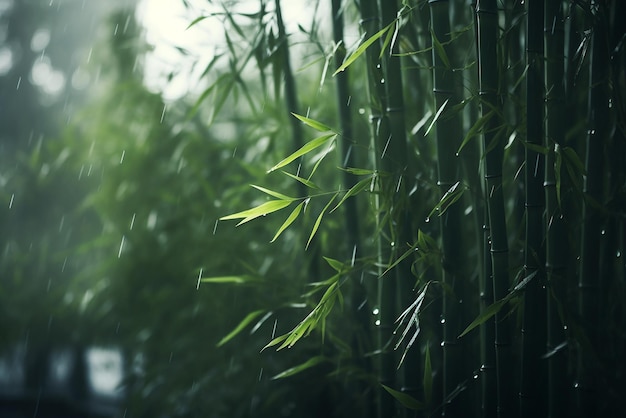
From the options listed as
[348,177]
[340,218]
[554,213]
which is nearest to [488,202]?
[554,213]

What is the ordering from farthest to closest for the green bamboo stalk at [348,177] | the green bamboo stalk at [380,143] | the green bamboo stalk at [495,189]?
1. the green bamboo stalk at [348,177]
2. the green bamboo stalk at [380,143]
3. the green bamboo stalk at [495,189]

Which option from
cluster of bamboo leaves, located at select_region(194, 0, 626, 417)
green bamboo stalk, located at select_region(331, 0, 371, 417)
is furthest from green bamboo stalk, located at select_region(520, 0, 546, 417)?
green bamboo stalk, located at select_region(331, 0, 371, 417)

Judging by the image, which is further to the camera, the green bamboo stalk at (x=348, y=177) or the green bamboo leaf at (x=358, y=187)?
the green bamboo stalk at (x=348, y=177)

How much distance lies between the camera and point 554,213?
36.9 inches

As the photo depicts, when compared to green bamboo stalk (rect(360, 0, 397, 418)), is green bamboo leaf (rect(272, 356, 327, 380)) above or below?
below

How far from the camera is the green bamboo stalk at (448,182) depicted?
926 mm

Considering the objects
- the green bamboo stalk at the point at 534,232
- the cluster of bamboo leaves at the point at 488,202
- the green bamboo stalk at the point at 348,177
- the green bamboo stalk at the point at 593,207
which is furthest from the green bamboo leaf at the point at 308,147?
→ the green bamboo stalk at the point at 593,207

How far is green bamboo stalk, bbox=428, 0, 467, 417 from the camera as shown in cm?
93

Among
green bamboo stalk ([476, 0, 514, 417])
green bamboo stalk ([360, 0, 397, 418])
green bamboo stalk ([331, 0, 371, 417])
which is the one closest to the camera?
green bamboo stalk ([476, 0, 514, 417])

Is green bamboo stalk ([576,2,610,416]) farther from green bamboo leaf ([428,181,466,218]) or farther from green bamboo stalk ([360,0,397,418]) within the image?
green bamboo stalk ([360,0,397,418])

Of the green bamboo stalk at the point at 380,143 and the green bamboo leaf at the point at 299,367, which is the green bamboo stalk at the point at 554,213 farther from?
the green bamboo leaf at the point at 299,367

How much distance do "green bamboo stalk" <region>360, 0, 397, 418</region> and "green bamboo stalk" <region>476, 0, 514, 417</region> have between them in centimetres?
18

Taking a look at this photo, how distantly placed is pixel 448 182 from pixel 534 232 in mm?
154

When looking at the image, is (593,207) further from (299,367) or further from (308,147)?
(299,367)
